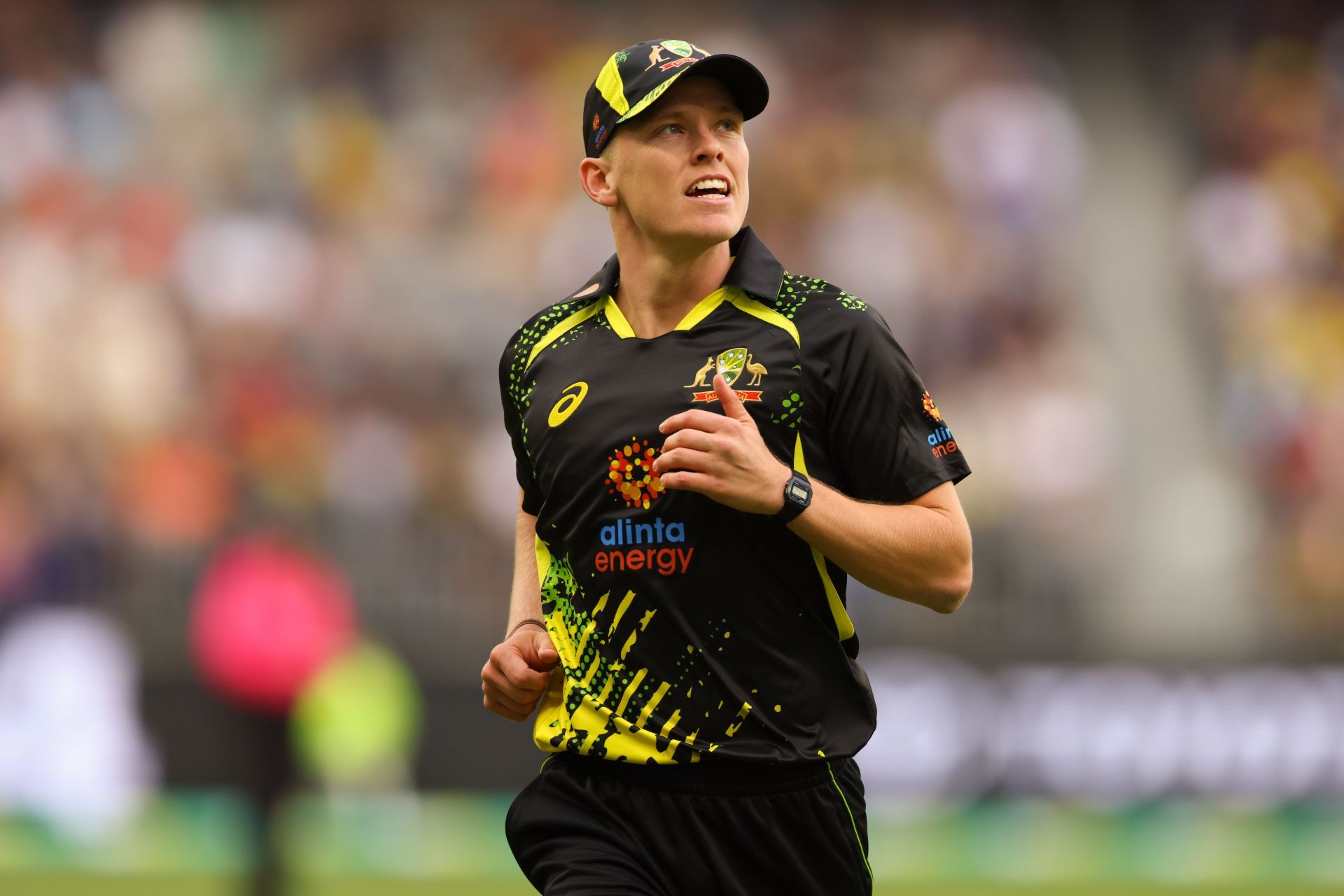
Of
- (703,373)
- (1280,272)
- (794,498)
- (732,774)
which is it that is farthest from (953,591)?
(1280,272)

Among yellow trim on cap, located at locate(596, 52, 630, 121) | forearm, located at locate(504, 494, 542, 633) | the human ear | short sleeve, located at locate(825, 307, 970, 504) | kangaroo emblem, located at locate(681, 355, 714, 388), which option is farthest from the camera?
forearm, located at locate(504, 494, 542, 633)

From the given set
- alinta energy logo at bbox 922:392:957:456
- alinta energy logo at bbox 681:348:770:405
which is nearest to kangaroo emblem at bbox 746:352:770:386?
alinta energy logo at bbox 681:348:770:405

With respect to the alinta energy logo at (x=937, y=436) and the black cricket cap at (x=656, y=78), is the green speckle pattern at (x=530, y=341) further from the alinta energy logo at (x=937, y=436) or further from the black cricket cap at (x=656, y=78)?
the alinta energy logo at (x=937, y=436)

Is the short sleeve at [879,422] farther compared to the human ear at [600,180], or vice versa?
the human ear at [600,180]

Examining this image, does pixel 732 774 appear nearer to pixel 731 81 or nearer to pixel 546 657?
pixel 546 657

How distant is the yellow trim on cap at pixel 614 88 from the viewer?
423cm

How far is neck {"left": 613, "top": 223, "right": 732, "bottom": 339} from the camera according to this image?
4293 mm

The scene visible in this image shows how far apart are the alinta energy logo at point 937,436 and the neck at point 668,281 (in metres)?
0.57

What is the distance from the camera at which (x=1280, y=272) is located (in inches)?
584

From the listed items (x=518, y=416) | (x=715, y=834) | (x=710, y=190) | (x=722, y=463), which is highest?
(x=710, y=190)

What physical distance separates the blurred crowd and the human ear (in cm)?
943

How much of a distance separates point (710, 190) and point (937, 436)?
2.41 ft

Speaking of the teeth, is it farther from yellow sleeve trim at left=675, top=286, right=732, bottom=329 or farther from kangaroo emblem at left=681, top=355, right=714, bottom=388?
kangaroo emblem at left=681, top=355, right=714, bottom=388

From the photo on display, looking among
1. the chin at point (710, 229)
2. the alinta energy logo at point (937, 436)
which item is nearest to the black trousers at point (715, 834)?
the alinta energy logo at point (937, 436)
